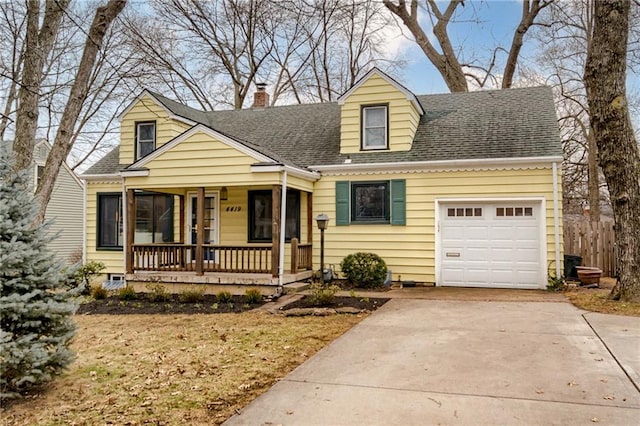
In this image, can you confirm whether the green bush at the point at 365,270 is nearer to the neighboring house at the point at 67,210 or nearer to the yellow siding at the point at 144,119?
the yellow siding at the point at 144,119

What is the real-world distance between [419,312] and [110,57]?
14.1 m

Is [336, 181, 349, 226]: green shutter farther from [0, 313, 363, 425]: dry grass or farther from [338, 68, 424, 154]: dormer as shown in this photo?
[0, 313, 363, 425]: dry grass

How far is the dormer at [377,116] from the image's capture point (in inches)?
473

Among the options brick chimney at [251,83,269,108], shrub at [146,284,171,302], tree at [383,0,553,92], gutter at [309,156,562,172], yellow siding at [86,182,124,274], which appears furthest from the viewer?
tree at [383,0,553,92]

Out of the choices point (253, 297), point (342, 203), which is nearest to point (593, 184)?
point (342, 203)

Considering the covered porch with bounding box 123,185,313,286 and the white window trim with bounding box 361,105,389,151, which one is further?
the white window trim with bounding box 361,105,389,151

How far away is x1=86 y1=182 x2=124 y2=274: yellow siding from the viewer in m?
13.7

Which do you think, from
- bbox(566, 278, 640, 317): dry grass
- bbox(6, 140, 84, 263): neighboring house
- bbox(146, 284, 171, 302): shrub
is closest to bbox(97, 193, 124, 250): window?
bbox(146, 284, 171, 302): shrub

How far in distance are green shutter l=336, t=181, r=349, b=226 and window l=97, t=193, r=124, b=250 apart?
21.4ft

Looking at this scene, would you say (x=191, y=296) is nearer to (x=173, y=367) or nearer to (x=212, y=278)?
(x=212, y=278)

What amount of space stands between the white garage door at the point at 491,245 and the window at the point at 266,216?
3.74 m

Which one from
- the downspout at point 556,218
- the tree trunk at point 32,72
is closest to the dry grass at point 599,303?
the downspout at point 556,218

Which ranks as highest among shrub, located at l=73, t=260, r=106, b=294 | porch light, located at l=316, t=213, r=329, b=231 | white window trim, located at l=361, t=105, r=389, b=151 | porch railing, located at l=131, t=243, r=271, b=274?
white window trim, located at l=361, t=105, r=389, b=151

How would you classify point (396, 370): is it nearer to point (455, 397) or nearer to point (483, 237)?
point (455, 397)
